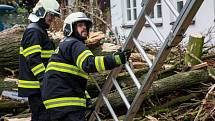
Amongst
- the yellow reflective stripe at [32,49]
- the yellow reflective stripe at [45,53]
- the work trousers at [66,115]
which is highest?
the yellow reflective stripe at [32,49]

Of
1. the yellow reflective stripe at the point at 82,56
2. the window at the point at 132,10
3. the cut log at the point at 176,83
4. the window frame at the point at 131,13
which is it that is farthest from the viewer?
the window at the point at 132,10

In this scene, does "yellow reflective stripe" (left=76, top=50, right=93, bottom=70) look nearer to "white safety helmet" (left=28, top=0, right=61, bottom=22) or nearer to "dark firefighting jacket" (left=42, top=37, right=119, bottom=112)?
"dark firefighting jacket" (left=42, top=37, right=119, bottom=112)

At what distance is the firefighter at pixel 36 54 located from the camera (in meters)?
4.39

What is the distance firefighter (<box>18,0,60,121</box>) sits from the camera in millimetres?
4395

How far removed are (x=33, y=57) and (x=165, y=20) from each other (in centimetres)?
743

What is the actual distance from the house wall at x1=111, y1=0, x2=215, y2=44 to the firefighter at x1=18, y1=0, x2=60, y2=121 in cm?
332

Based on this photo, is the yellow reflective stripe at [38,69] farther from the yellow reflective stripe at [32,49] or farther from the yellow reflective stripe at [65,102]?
the yellow reflective stripe at [65,102]

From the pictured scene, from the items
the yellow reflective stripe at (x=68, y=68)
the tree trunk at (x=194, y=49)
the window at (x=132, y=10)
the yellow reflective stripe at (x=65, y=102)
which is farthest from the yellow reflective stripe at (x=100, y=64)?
the window at (x=132, y=10)

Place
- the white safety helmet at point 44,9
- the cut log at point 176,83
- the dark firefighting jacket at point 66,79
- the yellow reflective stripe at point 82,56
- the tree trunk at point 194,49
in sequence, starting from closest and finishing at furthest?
the yellow reflective stripe at point 82,56, the dark firefighting jacket at point 66,79, the white safety helmet at point 44,9, the cut log at point 176,83, the tree trunk at point 194,49

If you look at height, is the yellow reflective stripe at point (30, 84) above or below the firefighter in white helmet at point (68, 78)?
below

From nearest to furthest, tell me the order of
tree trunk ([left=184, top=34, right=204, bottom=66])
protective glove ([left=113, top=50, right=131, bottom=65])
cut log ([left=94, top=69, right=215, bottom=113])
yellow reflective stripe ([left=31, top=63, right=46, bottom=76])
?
1. protective glove ([left=113, top=50, right=131, bottom=65])
2. yellow reflective stripe ([left=31, top=63, right=46, bottom=76])
3. cut log ([left=94, top=69, right=215, bottom=113])
4. tree trunk ([left=184, top=34, right=204, bottom=66])

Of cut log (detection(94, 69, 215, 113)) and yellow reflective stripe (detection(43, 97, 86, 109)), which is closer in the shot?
yellow reflective stripe (detection(43, 97, 86, 109))

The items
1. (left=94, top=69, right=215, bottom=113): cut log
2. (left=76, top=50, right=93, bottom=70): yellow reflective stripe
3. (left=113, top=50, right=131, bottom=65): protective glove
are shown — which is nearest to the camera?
(left=113, top=50, right=131, bottom=65): protective glove

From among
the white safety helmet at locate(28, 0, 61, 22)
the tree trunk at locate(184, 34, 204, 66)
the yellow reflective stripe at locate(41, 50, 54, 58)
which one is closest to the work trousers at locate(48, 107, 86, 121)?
the yellow reflective stripe at locate(41, 50, 54, 58)
